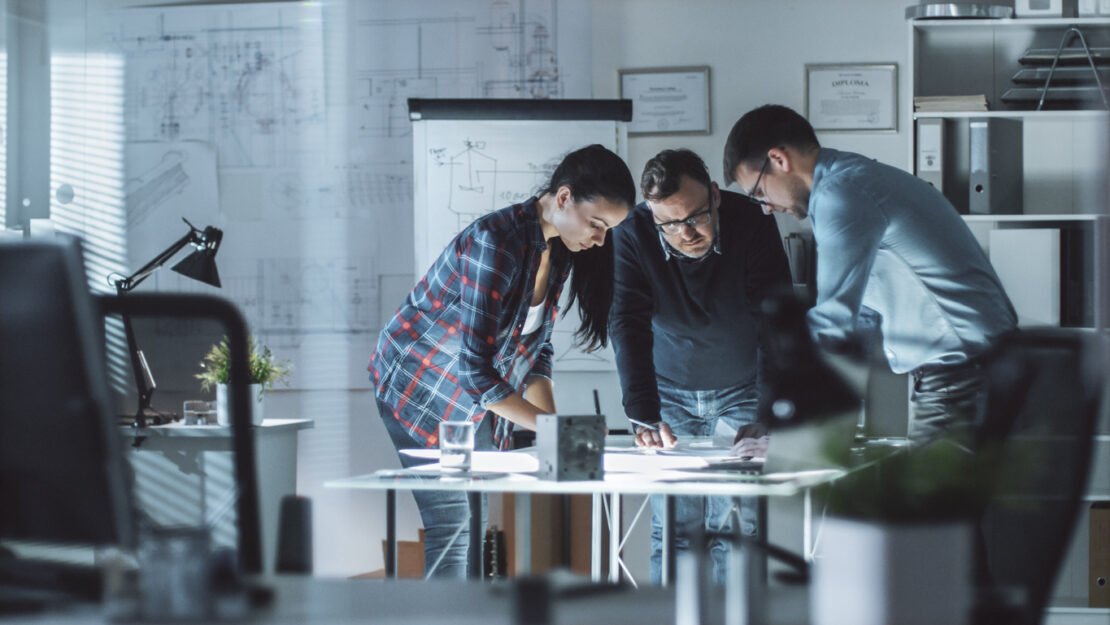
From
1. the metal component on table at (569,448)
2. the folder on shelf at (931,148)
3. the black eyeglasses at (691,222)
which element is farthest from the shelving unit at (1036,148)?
the metal component on table at (569,448)

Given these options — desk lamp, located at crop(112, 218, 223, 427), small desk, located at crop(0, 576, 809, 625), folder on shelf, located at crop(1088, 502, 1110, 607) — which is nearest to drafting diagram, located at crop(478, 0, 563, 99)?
desk lamp, located at crop(112, 218, 223, 427)

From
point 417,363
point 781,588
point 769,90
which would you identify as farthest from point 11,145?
point 781,588

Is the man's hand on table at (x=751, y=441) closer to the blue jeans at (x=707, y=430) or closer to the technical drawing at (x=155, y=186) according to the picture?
the blue jeans at (x=707, y=430)

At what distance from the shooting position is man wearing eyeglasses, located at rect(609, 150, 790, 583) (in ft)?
9.00

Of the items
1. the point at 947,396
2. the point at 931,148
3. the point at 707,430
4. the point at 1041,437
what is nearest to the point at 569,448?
the point at 947,396

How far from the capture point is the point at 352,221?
4.16 metres

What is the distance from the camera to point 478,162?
3809mm

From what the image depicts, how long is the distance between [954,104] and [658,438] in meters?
1.87

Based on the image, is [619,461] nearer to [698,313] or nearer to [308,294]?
[698,313]

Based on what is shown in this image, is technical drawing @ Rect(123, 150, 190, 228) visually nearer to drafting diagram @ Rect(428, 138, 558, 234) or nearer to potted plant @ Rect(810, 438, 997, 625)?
drafting diagram @ Rect(428, 138, 558, 234)

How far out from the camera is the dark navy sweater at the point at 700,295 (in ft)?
9.18

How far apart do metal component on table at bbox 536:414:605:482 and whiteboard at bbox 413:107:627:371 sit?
1.87 m

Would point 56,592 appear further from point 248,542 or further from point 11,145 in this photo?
point 11,145

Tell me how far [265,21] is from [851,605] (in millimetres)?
3967
